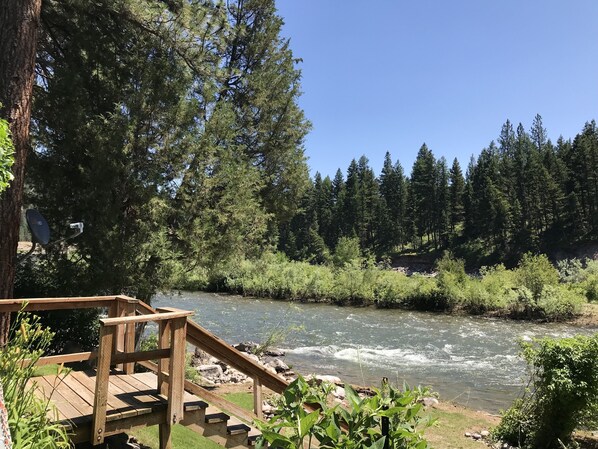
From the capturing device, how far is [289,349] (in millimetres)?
17062

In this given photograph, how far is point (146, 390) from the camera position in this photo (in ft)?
14.7

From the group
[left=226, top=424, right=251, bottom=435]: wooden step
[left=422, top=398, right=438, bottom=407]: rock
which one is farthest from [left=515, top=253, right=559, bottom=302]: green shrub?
[left=226, top=424, right=251, bottom=435]: wooden step

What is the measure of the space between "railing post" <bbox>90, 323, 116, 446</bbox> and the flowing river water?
6.64m

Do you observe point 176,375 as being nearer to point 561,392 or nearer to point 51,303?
point 51,303

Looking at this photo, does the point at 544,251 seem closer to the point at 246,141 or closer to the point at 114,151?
the point at 246,141

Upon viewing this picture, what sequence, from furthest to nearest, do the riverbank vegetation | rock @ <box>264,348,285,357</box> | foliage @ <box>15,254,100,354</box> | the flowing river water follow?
the riverbank vegetation
rock @ <box>264,348,285,357</box>
the flowing river water
foliage @ <box>15,254,100,354</box>

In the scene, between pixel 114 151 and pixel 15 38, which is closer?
pixel 15 38

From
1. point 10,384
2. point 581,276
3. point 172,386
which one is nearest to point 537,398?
point 172,386

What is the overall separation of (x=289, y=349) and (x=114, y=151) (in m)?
11.4

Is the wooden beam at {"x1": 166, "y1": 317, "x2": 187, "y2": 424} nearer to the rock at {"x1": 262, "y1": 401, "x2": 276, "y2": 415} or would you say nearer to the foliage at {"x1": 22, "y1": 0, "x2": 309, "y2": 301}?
the foliage at {"x1": 22, "y1": 0, "x2": 309, "y2": 301}

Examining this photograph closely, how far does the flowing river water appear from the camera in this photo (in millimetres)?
13117

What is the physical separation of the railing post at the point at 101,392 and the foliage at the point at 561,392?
6647 millimetres

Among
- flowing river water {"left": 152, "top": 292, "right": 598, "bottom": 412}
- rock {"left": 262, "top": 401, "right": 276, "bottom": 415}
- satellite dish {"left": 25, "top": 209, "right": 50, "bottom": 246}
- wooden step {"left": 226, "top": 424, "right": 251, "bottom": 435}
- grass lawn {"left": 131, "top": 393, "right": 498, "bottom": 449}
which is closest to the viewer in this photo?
wooden step {"left": 226, "top": 424, "right": 251, "bottom": 435}

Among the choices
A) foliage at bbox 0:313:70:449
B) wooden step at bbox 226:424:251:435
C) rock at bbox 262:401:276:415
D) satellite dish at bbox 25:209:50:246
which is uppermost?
satellite dish at bbox 25:209:50:246
